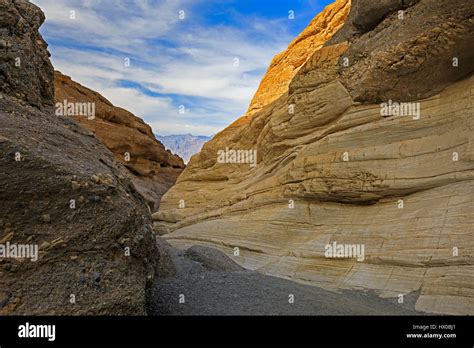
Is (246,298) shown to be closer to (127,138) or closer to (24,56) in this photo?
(24,56)

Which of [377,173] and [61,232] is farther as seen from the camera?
[377,173]

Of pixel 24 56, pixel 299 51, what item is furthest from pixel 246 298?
pixel 299 51

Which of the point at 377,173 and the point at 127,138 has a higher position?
the point at 127,138

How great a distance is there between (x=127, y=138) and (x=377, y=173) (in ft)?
105

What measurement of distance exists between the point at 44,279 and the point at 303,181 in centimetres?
884

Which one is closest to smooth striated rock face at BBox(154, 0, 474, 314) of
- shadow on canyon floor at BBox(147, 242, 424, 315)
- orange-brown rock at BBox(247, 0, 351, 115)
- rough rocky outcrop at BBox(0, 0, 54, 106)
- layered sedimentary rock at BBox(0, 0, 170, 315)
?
shadow on canyon floor at BBox(147, 242, 424, 315)

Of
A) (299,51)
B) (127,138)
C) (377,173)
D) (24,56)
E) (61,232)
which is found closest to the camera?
(61,232)

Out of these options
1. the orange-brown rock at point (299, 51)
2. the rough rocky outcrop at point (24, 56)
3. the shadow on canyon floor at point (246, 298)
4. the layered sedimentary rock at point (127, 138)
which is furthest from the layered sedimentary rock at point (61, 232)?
the layered sedimentary rock at point (127, 138)

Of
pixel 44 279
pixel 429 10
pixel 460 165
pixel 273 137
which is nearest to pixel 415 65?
pixel 429 10

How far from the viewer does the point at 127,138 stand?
127ft

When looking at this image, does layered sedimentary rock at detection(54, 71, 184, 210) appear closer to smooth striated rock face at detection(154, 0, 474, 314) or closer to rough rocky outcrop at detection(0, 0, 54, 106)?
smooth striated rock face at detection(154, 0, 474, 314)

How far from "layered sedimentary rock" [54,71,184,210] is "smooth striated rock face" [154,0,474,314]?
2174cm

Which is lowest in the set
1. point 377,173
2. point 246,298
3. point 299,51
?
point 246,298

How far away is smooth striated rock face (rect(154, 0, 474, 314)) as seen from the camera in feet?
26.2
